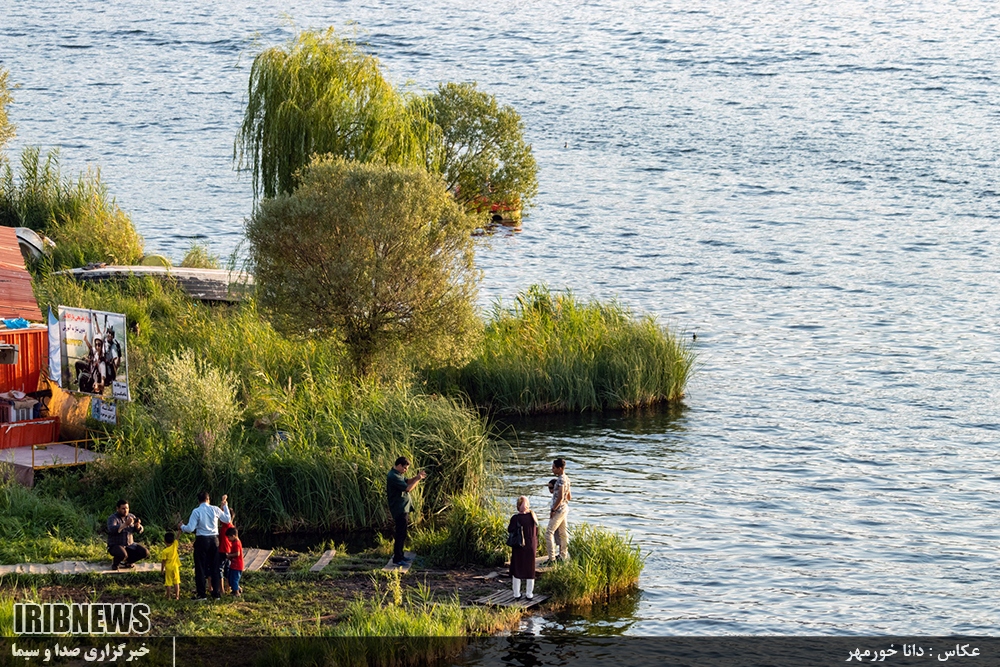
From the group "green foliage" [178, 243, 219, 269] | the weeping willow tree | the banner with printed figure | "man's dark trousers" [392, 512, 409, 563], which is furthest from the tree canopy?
"man's dark trousers" [392, 512, 409, 563]

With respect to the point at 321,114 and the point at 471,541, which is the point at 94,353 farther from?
the point at 321,114

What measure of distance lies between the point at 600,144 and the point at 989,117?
21548mm

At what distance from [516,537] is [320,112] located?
1921 cm

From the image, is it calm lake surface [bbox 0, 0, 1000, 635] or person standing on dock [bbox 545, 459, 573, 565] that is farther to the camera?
calm lake surface [bbox 0, 0, 1000, 635]

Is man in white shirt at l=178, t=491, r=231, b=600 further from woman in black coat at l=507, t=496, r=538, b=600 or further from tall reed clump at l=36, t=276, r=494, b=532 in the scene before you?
woman in black coat at l=507, t=496, r=538, b=600

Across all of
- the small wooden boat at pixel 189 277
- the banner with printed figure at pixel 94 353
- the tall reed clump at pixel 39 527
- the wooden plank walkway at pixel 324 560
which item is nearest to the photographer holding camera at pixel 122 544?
the tall reed clump at pixel 39 527

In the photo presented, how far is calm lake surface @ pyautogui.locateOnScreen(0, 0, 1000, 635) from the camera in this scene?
94.0 feet

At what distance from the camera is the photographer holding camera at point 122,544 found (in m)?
23.7

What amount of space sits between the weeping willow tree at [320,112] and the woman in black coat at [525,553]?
17.3 meters

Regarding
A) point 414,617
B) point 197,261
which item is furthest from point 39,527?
point 197,261

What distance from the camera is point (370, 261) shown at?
2962cm

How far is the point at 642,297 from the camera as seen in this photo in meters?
50.6

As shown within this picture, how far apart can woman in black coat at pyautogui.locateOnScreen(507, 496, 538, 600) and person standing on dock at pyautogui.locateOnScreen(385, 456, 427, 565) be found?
218 centimetres

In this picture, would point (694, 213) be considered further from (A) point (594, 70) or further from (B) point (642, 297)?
(A) point (594, 70)
